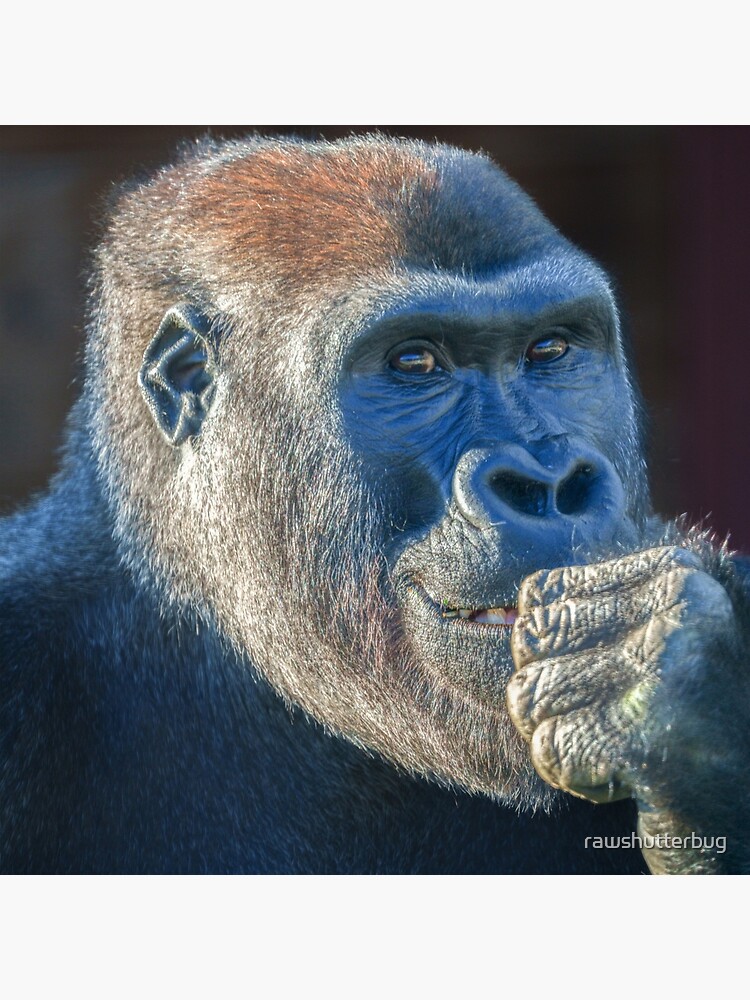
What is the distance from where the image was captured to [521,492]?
284cm

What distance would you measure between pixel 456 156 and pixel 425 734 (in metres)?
1.45

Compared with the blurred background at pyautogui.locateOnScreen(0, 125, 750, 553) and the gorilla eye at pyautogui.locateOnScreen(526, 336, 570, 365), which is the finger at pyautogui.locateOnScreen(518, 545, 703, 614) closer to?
the gorilla eye at pyautogui.locateOnScreen(526, 336, 570, 365)

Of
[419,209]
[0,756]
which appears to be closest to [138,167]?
[419,209]

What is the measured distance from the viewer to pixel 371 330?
300 cm

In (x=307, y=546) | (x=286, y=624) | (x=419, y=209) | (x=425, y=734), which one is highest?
(x=419, y=209)

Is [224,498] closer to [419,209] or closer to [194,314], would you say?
[194,314]

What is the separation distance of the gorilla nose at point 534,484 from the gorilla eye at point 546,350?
1.03 ft

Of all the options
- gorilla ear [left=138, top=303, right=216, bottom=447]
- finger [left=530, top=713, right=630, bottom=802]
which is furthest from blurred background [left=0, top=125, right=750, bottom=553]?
finger [left=530, top=713, right=630, bottom=802]

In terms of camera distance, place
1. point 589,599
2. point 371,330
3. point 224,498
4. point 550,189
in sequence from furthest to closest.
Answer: point 550,189
point 224,498
point 371,330
point 589,599

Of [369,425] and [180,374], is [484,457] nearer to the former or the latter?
[369,425]

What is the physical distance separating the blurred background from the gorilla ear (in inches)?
13.9

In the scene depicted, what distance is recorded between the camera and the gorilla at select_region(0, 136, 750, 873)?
2729 millimetres

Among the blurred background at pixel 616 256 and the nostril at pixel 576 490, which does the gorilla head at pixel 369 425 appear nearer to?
the nostril at pixel 576 490

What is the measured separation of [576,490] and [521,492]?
5.4 inches
